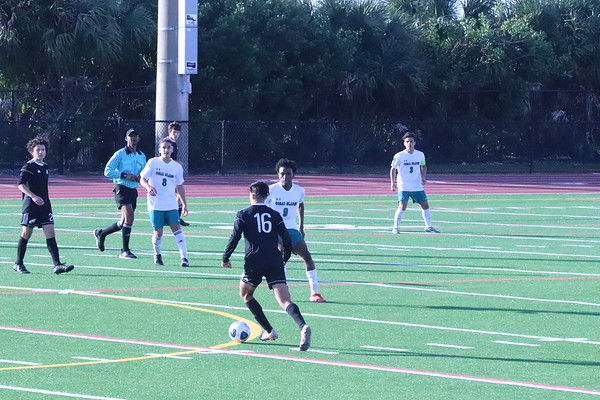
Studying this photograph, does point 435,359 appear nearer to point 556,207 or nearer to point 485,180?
point 556,207

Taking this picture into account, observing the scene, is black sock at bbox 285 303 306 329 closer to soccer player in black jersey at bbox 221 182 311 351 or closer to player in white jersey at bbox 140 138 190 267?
soccer player in black jersey at bbox 221 182 311 351

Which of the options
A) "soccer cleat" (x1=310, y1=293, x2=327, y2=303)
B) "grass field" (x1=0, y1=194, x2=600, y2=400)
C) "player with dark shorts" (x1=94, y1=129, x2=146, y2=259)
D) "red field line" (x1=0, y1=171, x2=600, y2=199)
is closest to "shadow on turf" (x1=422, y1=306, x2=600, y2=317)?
"grass field" (x1=0, y1=194, x2=600, y2=400)

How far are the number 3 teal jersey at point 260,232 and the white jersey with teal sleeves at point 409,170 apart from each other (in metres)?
13.0

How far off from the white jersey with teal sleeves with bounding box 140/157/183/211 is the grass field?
894mm

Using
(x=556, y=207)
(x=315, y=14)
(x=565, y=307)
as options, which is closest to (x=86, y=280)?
(x=565, y=307)

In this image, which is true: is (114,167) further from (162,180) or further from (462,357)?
(462,357)

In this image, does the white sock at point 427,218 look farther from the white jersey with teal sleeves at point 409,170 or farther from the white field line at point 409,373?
the white field line at point 409,373

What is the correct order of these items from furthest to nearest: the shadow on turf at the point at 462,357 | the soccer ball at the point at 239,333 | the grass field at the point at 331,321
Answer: the soccer ball at the point at 239,333
the shadow on turf at the point at 462,357
the grass field at the point at 331,321

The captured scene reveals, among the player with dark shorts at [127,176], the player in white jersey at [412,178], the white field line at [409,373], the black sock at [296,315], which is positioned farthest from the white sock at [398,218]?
the white field line at [409,373]

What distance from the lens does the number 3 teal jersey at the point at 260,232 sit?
11625 mm

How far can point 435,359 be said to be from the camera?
36.0 ft

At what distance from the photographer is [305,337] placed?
436 inches

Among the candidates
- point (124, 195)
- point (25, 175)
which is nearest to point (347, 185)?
point (124, 195)

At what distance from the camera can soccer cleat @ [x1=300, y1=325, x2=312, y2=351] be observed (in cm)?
1103
